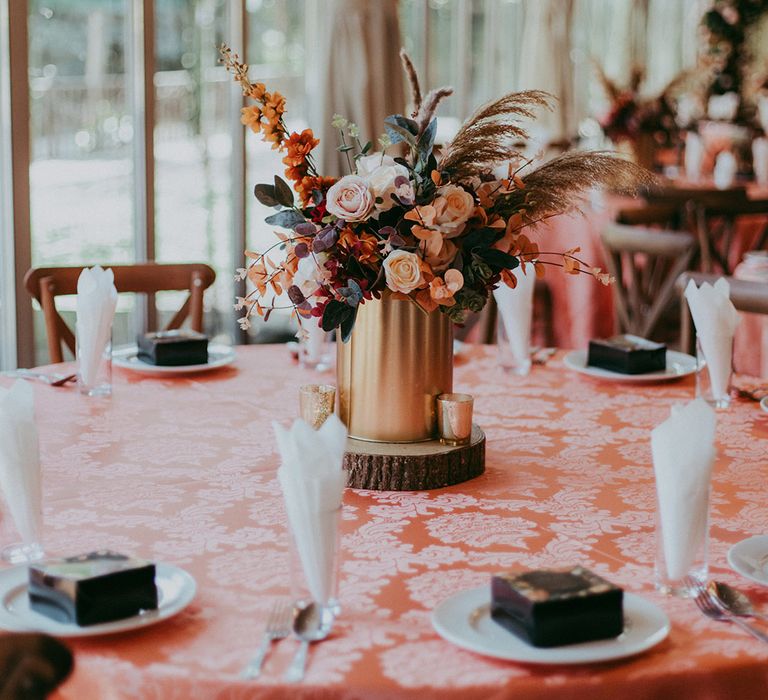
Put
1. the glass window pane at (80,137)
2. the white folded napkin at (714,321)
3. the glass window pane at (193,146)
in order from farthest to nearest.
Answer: the glass window pane at (193,146) → the glass window pane at (80,137) → the white folded napkin at (714,321)

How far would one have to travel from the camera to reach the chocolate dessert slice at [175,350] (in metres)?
2.40

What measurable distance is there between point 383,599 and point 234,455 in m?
0.66

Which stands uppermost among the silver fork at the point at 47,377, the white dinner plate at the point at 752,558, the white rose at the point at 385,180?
the white rose at the point at 385,180

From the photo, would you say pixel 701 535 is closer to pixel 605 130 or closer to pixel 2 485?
pixel 2 485

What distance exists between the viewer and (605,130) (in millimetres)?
6137

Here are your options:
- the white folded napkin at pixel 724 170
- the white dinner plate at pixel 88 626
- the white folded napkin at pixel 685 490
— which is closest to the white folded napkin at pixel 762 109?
the white folded napkin at pixel 724 170

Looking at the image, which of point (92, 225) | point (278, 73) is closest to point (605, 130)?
point (278, 73)

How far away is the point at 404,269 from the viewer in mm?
1566

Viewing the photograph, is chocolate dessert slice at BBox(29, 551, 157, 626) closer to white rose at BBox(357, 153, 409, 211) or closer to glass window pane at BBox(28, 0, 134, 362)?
white rose at BBox(357, 153, 409, 211)

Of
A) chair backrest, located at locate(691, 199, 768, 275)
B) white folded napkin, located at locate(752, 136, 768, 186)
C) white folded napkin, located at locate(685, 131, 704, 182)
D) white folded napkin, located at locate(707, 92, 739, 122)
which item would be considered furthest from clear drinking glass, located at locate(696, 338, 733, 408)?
white folded napkin, located at locate(707, 92, 739, 122)

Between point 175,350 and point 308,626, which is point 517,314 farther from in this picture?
point 308,626

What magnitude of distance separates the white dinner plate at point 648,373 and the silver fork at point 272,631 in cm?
134

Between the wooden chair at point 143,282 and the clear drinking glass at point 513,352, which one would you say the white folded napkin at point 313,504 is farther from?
the wooden chair at point 143,282

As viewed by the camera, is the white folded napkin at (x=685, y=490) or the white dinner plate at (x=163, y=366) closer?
the white folded napkin at (x=685, y=490)
